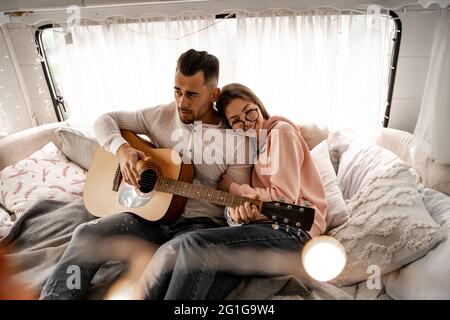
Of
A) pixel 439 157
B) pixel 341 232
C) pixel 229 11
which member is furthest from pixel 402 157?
pixel 229 11

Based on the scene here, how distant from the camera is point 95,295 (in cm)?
87

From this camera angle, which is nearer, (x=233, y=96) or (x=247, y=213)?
(x=247, y=213)

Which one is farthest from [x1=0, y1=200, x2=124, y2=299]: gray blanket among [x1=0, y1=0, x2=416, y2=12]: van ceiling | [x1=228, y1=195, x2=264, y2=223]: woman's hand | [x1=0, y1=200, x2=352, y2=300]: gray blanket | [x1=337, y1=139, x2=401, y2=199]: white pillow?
[x1=337, y1=139, x2=401, y2=199]: white pillow

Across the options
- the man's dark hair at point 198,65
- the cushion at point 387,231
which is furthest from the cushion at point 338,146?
the man's dark hair at point 198,65

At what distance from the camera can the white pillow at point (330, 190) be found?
3.37ft

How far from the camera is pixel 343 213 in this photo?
40.4 inches

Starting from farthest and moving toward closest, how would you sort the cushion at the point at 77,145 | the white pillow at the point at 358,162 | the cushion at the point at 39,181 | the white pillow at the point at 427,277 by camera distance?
the cushion at the point at 77,145 < the cushion at the point at 39,181 < the white pillow at the point at 358,162 < the white pillow at the point at 427,277

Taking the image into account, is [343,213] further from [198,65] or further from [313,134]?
[198,65]

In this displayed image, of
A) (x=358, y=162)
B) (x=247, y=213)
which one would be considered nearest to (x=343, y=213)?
(x=358, y=162)

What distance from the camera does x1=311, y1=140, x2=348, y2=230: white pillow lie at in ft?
3.37

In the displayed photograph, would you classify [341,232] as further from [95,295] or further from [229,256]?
[95,295]

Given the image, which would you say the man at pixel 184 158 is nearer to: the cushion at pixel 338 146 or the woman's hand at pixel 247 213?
the woman's hand at pixel 247 213

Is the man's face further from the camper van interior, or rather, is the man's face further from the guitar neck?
the guitar neck

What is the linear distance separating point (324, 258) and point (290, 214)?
0.65 feet
